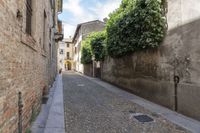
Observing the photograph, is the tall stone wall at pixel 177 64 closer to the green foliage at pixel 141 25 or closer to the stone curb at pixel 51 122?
the green foliage at pixel 141 25

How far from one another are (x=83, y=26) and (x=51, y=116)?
27.0 m

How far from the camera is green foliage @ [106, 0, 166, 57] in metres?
7.03

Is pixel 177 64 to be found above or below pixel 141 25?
below

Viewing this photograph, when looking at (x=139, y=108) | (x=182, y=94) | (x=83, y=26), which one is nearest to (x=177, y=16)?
(x=182, y=94)

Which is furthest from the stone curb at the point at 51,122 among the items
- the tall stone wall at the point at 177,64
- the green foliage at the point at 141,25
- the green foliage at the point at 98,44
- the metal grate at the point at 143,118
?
the green foliage at the point at 98,44

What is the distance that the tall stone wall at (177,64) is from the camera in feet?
17.6

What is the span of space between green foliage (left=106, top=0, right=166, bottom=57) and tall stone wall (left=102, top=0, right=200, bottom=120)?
345mm

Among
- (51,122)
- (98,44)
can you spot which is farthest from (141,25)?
(98,44)

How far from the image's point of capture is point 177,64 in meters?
6.20

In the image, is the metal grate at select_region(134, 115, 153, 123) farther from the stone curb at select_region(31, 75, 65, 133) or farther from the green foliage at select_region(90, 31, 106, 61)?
the green foliage at select_region(90, 31, 106, 61)

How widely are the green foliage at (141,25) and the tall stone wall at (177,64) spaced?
345 millimetres

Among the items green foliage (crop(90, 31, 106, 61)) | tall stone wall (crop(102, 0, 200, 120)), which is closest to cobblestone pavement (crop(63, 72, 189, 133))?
tall stone wall (crop(102, 0, 200, 120))

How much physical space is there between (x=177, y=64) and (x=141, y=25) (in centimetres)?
220

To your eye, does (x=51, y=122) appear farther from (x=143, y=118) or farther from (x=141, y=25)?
(x=141, y=25)
